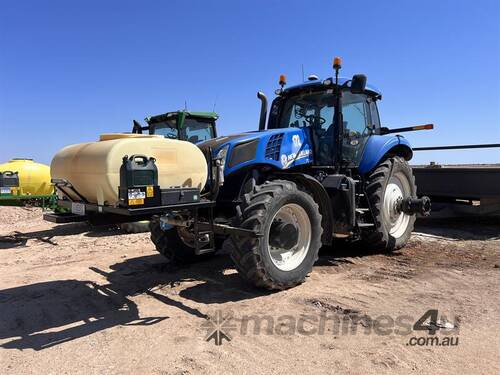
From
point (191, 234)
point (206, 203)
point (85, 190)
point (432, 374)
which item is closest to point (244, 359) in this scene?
point (432, 374)

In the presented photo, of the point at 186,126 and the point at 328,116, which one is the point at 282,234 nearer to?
the point at 328,116

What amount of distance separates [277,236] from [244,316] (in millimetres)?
1079

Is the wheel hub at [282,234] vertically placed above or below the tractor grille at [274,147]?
below

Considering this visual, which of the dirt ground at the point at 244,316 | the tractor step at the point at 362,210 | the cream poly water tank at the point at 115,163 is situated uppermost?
the cream poly water tank at the point at 115,163

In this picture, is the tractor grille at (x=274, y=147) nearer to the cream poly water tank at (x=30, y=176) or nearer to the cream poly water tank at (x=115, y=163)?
the cream poly water tank at (x=115, y=163)

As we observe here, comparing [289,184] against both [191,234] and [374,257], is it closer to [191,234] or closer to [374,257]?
[191,234]

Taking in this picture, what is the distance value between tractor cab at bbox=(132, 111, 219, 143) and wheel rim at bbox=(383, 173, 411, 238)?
14.5 ft

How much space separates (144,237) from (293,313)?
15.7 ft


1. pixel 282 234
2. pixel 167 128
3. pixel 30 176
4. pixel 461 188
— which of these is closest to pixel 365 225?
pixel 282 234

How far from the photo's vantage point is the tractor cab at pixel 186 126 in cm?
970

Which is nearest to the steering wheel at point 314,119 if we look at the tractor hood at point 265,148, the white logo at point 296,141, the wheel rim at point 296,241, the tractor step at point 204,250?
the tractor hood at point 265,148

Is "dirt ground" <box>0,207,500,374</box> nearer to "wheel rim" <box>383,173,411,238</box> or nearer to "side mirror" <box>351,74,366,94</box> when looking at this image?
"wheel rim" <box>383,173,411,238</box>

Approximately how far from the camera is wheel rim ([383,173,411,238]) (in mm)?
6750

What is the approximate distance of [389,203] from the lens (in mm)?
6770
